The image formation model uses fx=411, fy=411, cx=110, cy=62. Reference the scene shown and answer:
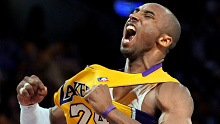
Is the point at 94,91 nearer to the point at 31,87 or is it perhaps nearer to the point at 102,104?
the point at 102,104

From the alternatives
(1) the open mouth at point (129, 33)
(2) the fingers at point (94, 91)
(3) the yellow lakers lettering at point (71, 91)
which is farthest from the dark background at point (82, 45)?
(2) the fingers at point (94, 91)

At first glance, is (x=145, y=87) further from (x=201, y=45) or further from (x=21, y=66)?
(x=201, y=45)

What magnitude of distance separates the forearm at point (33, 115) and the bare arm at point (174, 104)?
3.16ft

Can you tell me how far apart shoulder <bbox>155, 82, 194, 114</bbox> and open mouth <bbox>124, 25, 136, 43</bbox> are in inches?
19.0

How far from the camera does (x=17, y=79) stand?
17.6 ft

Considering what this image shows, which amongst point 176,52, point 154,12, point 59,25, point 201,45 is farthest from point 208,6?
point 154,12

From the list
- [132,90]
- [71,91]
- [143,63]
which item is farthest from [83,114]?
[143,63]

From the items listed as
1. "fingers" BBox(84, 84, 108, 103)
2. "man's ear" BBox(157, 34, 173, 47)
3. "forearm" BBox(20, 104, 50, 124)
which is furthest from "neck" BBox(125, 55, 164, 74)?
"forearm" BBox(20, 104, 50, 124)

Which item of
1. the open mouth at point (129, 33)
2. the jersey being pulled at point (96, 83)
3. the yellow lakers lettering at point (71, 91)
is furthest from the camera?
the open mouth at point (129, 33)

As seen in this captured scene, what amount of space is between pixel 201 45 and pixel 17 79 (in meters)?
3.03

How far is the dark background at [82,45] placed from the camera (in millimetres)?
5535

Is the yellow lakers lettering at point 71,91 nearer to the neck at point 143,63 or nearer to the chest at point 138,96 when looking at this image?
the chest at point 138,96

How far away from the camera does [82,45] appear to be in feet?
21.3

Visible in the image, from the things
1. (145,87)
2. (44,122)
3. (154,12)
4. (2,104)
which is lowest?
(2,104)
